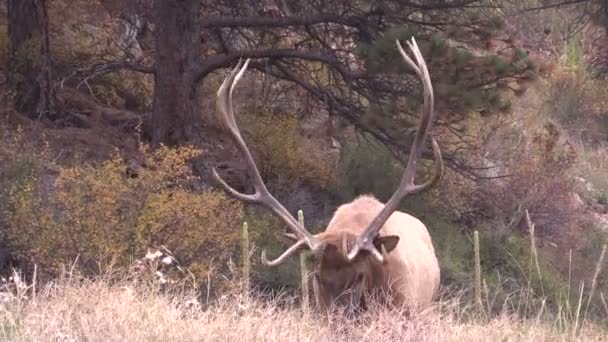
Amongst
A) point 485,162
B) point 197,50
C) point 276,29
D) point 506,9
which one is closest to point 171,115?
point 197,50

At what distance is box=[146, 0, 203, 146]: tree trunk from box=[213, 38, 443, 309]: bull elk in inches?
265

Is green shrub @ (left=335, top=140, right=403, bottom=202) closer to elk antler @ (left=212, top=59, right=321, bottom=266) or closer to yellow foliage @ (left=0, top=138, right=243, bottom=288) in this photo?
yellow foliage @ (left=0, top=138, right=243, bottom=288)

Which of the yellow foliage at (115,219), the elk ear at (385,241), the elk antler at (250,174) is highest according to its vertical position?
the elk antler at (250,174)

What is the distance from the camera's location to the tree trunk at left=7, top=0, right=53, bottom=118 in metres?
17.7

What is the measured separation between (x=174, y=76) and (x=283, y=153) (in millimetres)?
3024

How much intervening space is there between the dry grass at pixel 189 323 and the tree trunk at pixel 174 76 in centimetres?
827

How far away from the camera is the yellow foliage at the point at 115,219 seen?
43.1 ft

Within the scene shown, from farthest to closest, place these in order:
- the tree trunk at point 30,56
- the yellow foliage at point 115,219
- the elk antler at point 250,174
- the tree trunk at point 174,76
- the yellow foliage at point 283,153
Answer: the yellow foliage at point 283,153 < the tree trunk at point 30,56 < the tree trunk at point 174,76 < the yellow foliage at point 115,219 < the elk antler at point 250,174

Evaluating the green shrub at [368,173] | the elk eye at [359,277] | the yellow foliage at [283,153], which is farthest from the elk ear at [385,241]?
the yellow foliage at [283,153]

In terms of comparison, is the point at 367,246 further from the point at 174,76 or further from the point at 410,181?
the point at 174,76

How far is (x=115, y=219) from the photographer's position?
13398 mm

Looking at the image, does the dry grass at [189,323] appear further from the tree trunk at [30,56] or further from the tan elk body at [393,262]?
the tree trunk at [30,56]

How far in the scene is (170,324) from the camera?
26.0 feet

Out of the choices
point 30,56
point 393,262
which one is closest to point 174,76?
point 30,56
